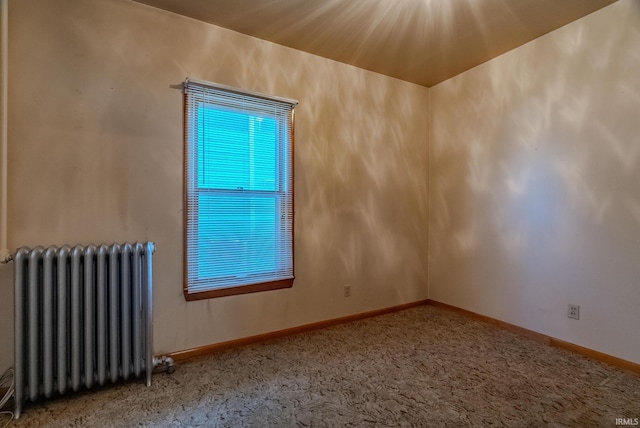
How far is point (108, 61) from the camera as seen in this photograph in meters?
2.12

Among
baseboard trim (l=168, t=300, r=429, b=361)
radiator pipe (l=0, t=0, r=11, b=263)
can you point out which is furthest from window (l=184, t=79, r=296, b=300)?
radiator pipe (l=0, t=0, r=11, b=263)

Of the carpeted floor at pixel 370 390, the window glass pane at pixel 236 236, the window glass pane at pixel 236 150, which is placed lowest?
the carpeted floor at pixel 370 390

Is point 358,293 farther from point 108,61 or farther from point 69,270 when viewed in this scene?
point 108,61

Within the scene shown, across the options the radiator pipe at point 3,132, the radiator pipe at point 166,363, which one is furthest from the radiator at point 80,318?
the radiator pipe at point 3,132

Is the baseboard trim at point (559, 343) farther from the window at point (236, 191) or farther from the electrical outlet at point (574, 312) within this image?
the window at point (236, 191)

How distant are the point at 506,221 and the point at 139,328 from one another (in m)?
3.13

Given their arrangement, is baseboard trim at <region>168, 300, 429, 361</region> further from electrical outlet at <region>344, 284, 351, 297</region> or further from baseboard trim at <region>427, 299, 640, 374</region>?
baseboard trim at <region>427, 299, 640, 374</region>

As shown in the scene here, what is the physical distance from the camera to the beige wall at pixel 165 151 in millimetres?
1939

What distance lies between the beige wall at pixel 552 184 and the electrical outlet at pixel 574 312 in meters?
0.04

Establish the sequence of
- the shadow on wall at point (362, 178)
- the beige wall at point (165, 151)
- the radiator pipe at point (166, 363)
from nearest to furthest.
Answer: the beige wall at point (165, 151), the radiator pipe at point (166, 363), the shadow on wall at point (362, 178)

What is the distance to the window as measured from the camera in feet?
7.77

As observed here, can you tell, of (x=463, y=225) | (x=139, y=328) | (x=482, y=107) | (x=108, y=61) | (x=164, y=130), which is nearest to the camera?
(x=139, y=328)

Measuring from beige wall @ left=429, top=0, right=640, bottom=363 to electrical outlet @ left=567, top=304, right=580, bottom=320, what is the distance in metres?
0.04

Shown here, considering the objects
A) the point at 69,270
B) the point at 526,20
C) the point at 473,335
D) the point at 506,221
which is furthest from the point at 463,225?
the point at 69,270
